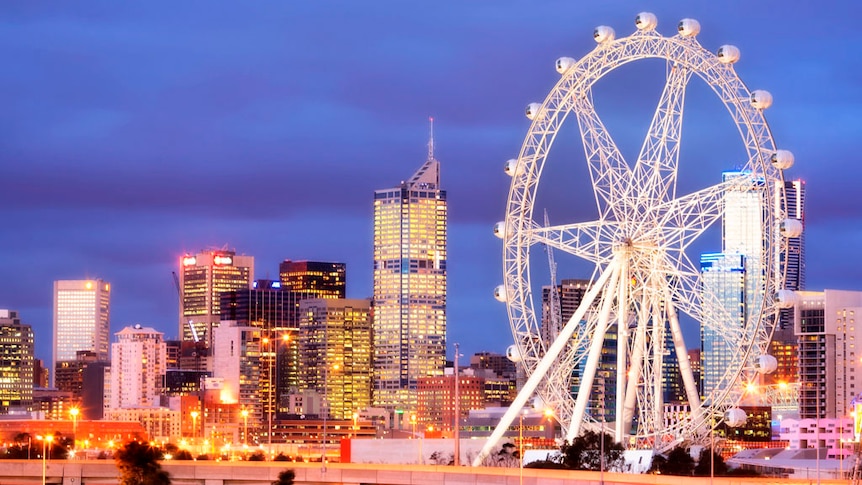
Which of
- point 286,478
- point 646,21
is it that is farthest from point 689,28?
point 286,478

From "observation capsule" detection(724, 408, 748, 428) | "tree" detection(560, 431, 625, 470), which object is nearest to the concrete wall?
"tree" detection(560, 431, 625, 470)

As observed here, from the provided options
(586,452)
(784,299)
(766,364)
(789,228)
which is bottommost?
(586,452)

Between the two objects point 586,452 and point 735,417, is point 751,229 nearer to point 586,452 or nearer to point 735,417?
point 735,417

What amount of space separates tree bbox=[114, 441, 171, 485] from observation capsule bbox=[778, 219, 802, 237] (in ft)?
147

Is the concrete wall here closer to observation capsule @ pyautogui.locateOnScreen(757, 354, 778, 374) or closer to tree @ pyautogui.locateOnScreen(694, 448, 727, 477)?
tree @ pyautogui.locateOnScreen(694, 448, 727, 477)

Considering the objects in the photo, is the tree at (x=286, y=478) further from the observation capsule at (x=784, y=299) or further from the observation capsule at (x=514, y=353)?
the observation capsule at (x=784, y=299)

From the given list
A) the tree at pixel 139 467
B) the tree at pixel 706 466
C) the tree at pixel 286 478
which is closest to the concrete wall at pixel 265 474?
the tree at pixel 139 467

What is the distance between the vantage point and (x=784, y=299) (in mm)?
112438

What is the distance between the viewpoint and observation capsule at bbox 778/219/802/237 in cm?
11381

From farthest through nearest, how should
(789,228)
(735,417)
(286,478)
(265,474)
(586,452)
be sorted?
(586,452)
(265,474)
(286,478)
(735,417)
(789,228)

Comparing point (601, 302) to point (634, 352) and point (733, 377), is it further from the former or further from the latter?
point (733, 377)

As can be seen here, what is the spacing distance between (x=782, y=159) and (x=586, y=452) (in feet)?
95.5

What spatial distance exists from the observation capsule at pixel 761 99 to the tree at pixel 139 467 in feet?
154

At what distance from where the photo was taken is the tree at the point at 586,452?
420 ft
